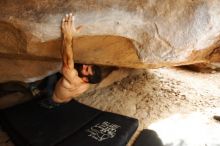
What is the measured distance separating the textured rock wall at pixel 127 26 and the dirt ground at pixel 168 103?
2.87ft

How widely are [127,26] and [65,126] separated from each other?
111cm

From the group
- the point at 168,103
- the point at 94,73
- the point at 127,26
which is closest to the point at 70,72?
the point at 94,73

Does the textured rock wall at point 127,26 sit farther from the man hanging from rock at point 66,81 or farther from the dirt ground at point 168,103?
the dirt ground at point 168,103

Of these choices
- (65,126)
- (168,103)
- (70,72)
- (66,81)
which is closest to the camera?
(70,72)

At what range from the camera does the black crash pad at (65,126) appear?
2408mm

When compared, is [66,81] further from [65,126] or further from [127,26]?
[127,26]

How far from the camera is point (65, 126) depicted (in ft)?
8.44

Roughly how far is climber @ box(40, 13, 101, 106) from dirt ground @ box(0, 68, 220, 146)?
61 centimetres

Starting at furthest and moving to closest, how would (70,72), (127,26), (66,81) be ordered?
(66,81) → (70,72) → (127,26)

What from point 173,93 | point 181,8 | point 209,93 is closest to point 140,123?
point 173,93

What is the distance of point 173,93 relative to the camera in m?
3.26

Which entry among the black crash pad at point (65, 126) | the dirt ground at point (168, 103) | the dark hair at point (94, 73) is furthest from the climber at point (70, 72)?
the dirt ground at point (168, 103)

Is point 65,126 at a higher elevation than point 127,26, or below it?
below

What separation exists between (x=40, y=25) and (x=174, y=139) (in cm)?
152
